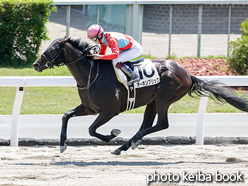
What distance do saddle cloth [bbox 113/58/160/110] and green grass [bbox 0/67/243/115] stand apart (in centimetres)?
425

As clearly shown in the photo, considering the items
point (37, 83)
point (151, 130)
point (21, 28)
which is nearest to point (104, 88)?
point (151, 130)

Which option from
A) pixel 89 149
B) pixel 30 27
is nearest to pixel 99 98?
pixel 89 149

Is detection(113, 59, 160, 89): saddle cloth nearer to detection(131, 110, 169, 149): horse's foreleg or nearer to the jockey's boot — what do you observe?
the jockey's boot

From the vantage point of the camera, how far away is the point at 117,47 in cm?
674

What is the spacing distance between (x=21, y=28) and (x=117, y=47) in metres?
9.00

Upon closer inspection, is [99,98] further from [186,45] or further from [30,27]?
[186,45]

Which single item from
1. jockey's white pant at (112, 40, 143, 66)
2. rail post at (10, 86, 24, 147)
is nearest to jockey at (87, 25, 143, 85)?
jockey's white pant at (112, 40, 143, 66)

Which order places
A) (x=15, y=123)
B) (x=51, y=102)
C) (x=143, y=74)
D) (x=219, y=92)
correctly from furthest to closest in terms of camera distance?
1. (x=51, y=102)
2. (x=15, y=123)
3. (x=219, y=92)
4. (x=143, y=74)

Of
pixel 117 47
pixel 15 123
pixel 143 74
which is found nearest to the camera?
pixel 117 47

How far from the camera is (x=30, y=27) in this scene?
15258 millimetres

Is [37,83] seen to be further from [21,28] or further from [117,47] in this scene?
[21,28]

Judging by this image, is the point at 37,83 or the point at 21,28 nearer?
the point at 37,83

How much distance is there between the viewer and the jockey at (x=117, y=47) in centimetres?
675

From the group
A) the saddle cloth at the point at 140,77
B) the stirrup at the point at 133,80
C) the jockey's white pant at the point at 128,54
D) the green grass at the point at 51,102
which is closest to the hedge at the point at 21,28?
the green grass at the point at 51,102
